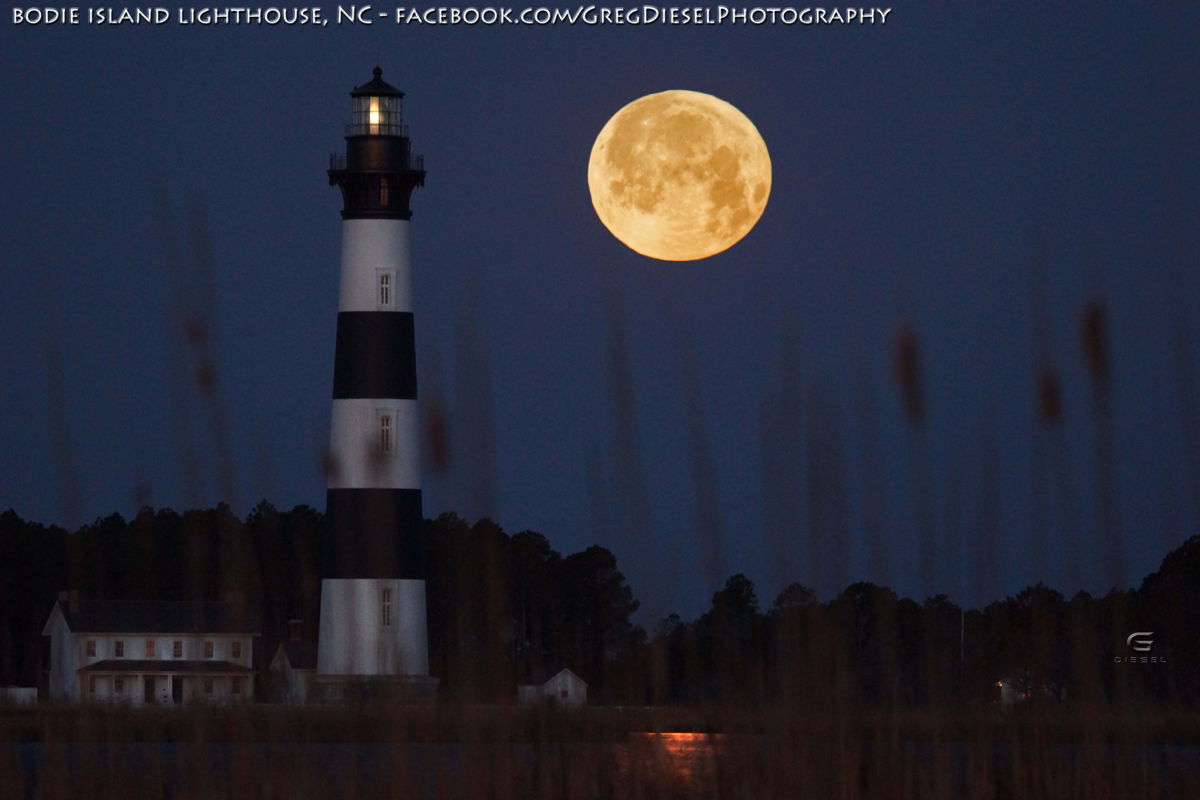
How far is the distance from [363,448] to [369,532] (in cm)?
171

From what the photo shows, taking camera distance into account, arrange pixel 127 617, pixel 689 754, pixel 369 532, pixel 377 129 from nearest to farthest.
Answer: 1. pixel 689 754
2. pixel 369 532
3. pixel 377 129
4. pixel 127 617

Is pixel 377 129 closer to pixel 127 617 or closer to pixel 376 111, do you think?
pixel 376 111

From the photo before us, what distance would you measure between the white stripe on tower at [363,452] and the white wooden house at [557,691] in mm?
2692

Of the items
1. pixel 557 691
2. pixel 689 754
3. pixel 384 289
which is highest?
pixel 384 289

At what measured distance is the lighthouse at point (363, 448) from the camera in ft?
117

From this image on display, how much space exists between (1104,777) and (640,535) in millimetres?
2925

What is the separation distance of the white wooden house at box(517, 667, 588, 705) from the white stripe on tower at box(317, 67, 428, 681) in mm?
2692

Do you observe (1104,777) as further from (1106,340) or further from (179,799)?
(179,799)

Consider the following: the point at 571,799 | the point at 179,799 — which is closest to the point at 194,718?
the point at 179,799

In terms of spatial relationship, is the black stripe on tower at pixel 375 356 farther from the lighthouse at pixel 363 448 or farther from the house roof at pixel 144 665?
the house roof at pixel 144 665

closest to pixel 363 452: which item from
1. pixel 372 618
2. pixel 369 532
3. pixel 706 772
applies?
pixel 369 532

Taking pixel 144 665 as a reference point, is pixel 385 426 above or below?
above

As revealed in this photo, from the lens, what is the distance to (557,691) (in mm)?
29672

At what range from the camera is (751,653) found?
12148 millimetres
